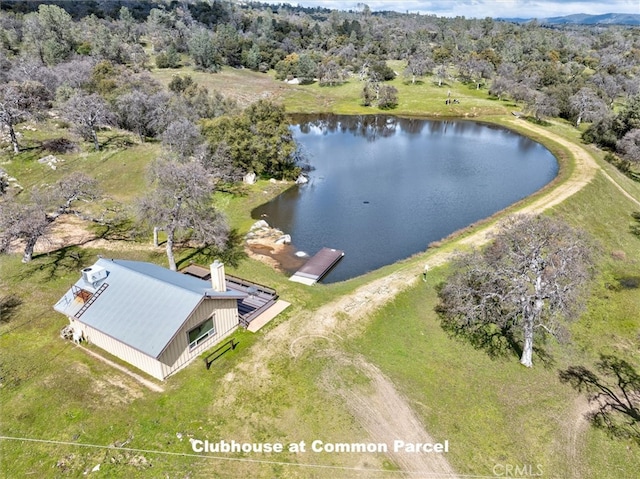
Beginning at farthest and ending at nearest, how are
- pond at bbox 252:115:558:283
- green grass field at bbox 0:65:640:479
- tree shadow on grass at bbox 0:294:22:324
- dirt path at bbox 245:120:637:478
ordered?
pond at bbox 252:115:558:283 → tree shadow on grass at bbox 0:294:22:324 → dirt path at bbox 245:120:637:478 → green grass field at bbox 0:65:640:479

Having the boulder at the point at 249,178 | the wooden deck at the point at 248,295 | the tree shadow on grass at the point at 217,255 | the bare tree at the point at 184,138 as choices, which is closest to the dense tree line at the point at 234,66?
the bare tree at the point at 184,138

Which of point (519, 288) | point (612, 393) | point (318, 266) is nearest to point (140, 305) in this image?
point (318, 266)

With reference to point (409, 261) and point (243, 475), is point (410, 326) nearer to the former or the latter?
point (409, 261)

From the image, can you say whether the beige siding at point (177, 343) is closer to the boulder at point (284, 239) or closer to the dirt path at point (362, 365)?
the dirt path at point (362, 365)

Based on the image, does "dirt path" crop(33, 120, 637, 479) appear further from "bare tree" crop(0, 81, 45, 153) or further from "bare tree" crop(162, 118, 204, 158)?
"bare tree" crop(0, 81, 45, 153)

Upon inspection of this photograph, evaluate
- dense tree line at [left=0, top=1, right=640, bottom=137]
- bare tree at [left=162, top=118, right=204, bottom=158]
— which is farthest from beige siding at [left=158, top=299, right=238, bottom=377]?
dense tree line at [left=0, top=1, right=640, bottom=137]

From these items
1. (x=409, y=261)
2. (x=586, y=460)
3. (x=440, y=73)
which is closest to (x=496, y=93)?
(x=440, y=73)
